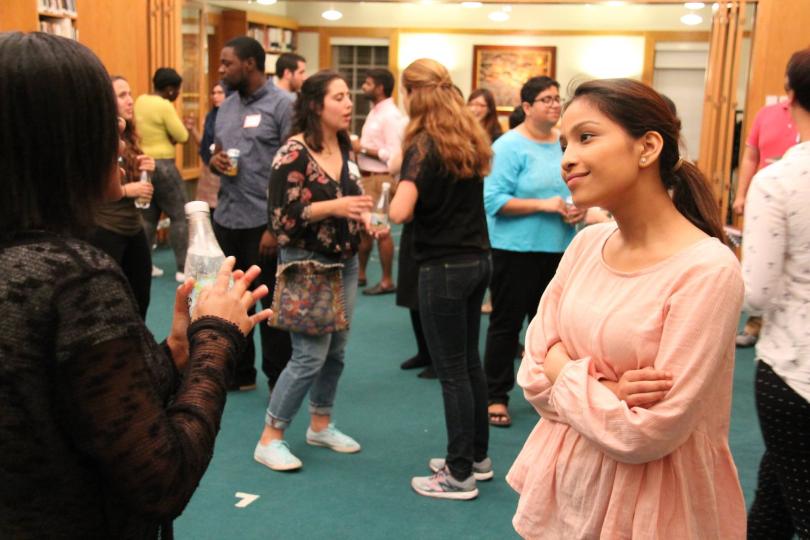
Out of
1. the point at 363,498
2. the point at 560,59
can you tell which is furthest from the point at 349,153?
the point at 560,59

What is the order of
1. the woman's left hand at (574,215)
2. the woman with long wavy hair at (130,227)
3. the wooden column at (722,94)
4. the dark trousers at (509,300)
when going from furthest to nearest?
the wooden column at (722,94)
the dark trousers at (509,300)
the woman's left hand at (574,215)
the woman with long wavy hair at (130,227)

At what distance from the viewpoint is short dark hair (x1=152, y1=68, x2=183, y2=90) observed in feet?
24.3

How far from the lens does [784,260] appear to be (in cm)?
212

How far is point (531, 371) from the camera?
176cm

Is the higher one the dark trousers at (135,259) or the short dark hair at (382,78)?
the short dark hair at (382,78)

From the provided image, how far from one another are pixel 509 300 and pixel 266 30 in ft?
31.5

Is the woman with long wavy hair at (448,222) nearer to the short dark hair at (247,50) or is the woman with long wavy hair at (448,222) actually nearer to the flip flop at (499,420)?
the flip flop at (499,420)

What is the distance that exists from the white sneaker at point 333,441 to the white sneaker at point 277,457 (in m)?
0.20

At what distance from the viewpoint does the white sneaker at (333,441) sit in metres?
3.87

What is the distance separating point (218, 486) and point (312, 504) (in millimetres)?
402

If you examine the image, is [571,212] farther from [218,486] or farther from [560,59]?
[560,59]

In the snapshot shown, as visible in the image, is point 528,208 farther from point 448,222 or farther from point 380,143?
point 380,143

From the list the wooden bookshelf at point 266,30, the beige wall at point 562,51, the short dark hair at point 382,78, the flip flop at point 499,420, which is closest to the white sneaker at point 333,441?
the flip flop at point 499,420

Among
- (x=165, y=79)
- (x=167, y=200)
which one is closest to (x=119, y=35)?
(x=165, y=79)
